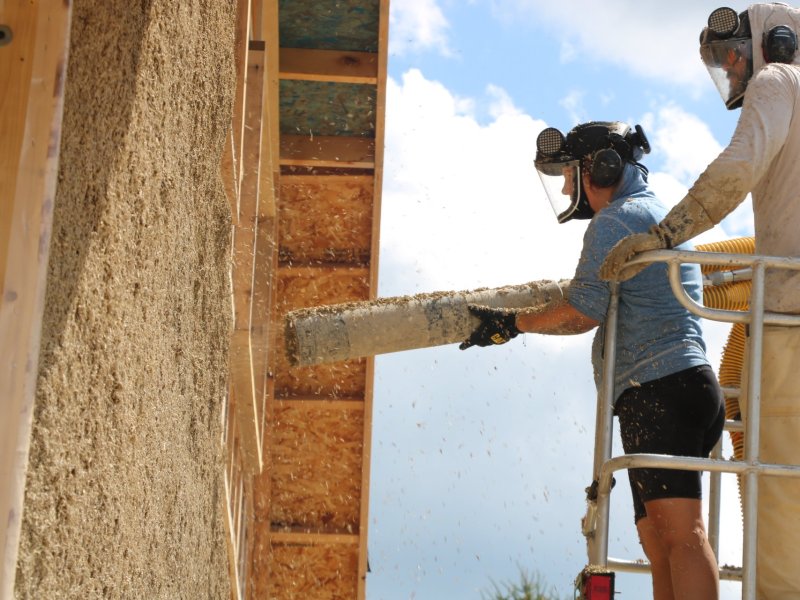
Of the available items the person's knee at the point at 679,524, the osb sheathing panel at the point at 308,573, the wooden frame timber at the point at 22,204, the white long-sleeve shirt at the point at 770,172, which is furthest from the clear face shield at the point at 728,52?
the osb sheathing panel at the point at 308,573

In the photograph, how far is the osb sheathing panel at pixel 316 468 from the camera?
748 cm

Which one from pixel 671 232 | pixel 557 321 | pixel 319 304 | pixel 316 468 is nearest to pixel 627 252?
pixel 671 232

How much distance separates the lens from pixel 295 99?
7195 millimetres

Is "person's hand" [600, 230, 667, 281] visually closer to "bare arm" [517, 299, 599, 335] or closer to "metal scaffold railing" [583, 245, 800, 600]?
"metal scaffold railing" [583, 245, 800, 600]

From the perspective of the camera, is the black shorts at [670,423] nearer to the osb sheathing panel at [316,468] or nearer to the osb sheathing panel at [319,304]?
the osb sheathing panel at [319,304]

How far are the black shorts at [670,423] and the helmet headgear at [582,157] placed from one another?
2.59 feet

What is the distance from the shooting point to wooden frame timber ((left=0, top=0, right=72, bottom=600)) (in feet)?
5.24

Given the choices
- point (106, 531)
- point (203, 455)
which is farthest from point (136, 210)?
point (203, 455)

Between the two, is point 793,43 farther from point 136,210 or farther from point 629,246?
point 136,210

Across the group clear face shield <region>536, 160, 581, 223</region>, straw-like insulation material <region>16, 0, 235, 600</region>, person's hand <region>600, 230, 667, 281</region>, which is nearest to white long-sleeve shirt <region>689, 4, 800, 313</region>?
person's hand <region>600, 230, 667, 281</region>

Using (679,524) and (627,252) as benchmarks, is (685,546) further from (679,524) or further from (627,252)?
(627,252)

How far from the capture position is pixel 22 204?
5.55ft

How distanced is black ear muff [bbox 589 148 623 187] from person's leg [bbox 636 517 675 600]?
116cm

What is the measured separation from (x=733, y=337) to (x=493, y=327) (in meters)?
0.87
